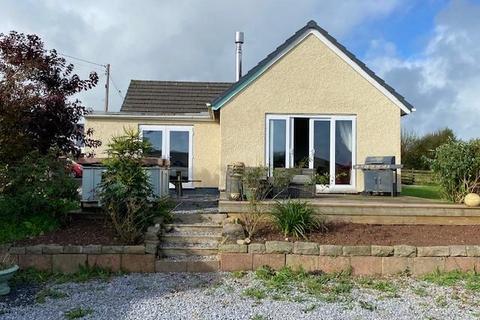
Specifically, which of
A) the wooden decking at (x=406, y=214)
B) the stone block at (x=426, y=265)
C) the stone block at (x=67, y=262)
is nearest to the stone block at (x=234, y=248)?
the wooden decking at (x=406, y=214)

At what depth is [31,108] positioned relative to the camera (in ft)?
29.7

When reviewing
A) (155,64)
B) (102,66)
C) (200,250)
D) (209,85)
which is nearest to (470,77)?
(209,85)

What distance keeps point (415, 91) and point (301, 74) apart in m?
22.9

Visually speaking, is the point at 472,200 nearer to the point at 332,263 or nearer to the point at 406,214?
the point at 406,214

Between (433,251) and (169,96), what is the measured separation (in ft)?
43.3

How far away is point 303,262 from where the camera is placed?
24.4ft

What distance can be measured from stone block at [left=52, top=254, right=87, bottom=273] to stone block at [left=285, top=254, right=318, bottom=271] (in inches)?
124

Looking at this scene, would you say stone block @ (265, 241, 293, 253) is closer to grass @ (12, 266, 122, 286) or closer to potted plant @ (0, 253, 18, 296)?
grass @ (12, 266, 122, 286)

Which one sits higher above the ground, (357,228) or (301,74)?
(301,74)

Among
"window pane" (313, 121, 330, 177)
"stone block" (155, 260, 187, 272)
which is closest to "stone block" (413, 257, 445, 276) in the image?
"stone block" (155, 260, 187, 272)

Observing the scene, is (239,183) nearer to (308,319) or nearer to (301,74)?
(308,319)

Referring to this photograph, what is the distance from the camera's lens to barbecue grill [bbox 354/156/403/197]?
11.9m

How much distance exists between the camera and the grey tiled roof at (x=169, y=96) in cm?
1794

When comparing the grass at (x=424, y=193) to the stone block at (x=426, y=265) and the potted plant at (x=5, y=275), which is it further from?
the potted plant at (x=5, y=275)
